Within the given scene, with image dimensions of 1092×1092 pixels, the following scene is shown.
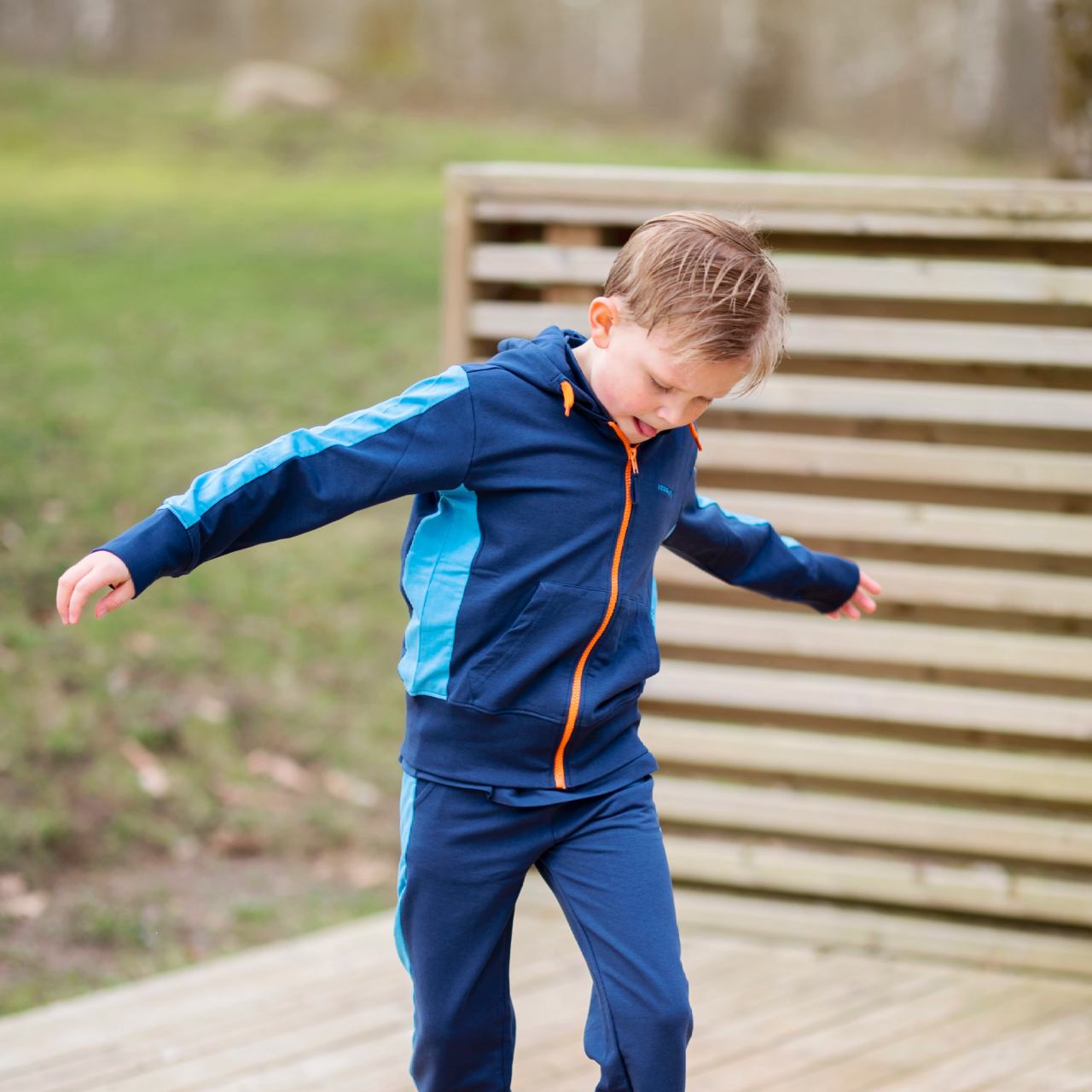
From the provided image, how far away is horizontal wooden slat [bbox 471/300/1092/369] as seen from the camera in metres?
3.25

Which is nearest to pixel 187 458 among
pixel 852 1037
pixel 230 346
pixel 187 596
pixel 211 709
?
pixel 187 596

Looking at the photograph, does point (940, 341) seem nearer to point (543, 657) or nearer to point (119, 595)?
point (543, 657)

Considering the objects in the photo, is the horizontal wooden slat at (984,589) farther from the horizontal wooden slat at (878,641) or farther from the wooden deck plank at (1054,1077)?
the wooden deck plank at (1054,1077)

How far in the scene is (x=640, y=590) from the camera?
82.3 inches

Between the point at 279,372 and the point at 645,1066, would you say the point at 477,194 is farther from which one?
the point at 279,372

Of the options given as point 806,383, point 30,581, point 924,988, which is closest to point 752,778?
point 924,988

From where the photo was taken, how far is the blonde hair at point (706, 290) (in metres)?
1.83

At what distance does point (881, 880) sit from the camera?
11.5 ft

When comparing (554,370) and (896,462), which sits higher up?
(554,370)

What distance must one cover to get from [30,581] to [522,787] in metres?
3.36

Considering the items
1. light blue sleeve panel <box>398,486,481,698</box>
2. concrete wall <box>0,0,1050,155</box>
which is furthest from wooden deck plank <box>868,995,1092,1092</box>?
concrete wall <box>0,0,1050,155</box>

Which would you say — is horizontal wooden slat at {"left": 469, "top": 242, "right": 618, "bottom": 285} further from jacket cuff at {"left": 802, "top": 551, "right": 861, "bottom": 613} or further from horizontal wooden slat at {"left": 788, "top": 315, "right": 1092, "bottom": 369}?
jacket cuff at {"left": 802, "top": 551, "right": 861, "bottom": 613}

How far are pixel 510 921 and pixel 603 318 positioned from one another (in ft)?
3.24

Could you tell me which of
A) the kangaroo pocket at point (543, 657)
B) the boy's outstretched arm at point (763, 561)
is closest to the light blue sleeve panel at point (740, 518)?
the boy's outstretched arm at point (763, 561)
